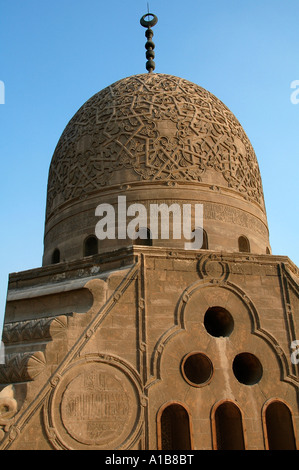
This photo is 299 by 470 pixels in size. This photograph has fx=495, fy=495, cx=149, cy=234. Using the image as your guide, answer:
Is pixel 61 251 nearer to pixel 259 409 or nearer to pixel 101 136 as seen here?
pixel 101 136

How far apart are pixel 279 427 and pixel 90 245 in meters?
5.12

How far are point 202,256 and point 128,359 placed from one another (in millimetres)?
2236

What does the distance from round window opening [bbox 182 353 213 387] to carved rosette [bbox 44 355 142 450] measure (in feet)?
3.17

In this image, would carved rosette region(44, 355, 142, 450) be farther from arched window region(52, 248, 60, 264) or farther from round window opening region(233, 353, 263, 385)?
arched window region(52, 248, 60, 264)

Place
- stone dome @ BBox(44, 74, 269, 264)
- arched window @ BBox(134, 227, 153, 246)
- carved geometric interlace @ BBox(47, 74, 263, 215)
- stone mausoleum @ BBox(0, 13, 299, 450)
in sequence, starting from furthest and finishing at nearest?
carved geometric interlace @ BBox(47, 74, 263, 215) → stone dome @ BBox(44, 74, 269, 264) → arched window @ BBox(134, 227, 153, 246) → stone mausoleum @ BBox(0, 13, 299, 450)

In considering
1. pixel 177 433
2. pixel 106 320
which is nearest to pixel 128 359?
pixel 106 320

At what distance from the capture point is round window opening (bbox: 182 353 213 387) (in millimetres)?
7801

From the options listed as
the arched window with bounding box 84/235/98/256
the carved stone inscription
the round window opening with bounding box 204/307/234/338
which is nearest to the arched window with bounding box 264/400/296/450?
the round window opening with bounding box 204/307/234/338

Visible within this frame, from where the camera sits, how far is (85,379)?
7.36 metres

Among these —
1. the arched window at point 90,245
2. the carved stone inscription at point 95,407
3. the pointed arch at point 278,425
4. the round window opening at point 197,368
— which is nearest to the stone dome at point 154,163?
the arched window at point 90,245

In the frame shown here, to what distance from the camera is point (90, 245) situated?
415 inches

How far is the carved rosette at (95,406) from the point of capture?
7.00 m

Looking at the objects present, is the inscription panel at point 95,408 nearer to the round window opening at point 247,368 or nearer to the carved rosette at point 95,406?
the carved rosette at point 95,406
